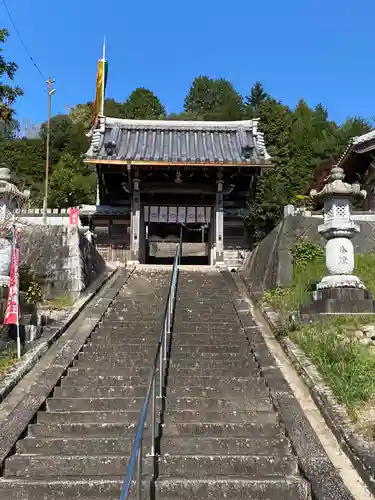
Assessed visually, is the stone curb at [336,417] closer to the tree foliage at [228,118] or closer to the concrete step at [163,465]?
the concrete step at [163,465]

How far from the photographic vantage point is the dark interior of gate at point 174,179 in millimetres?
16672

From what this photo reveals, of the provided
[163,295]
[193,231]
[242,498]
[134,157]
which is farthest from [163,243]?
[242,498]

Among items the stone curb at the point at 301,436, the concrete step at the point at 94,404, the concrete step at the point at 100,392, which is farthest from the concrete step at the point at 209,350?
the concrete step at the point at 94,404

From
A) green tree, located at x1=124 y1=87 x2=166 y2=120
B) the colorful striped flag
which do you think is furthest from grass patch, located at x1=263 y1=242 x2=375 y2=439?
green tree, located at x1=124 y1=87 x2=166 y2=120

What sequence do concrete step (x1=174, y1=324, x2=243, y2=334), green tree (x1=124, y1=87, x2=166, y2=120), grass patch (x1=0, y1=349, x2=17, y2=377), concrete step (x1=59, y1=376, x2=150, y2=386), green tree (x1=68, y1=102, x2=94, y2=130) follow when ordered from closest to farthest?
1. concrete step (x1=59, y1=376, x2=150, y2=386)
2. grass patch (x1=0, y1=349, x2=17, y2=377)
3. concrete step (x1=174, y1=324, x2=243, y2=334)
4. green tree (x1=124, y1=87, x2=166, y2=120)
5. green tree (x1=68, y1=102, x2=94, y2=130)

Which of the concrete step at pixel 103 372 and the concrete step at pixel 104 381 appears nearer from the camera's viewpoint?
the concrete step at pixel 104 381

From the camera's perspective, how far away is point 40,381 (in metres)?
6.49

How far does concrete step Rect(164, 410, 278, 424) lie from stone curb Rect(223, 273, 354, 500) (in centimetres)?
20

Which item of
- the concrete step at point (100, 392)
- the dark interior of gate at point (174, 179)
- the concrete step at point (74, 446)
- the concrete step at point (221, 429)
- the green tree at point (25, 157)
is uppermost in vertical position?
the green tree at point (25, 157)

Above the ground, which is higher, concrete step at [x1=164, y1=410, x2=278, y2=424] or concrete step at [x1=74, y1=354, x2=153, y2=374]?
concrete step at [x1=74, y1=354, x2=153, y2=374]

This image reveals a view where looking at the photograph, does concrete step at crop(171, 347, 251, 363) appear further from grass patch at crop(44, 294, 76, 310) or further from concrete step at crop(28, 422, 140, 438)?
grass patch at crop(44, 294, 76, 310)

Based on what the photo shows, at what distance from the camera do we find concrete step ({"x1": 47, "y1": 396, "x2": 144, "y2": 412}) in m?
5.99

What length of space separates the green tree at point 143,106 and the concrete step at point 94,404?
47.8 metres

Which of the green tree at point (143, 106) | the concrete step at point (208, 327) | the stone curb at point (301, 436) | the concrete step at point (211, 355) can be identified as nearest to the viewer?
the stone curb at point (301, 436)
